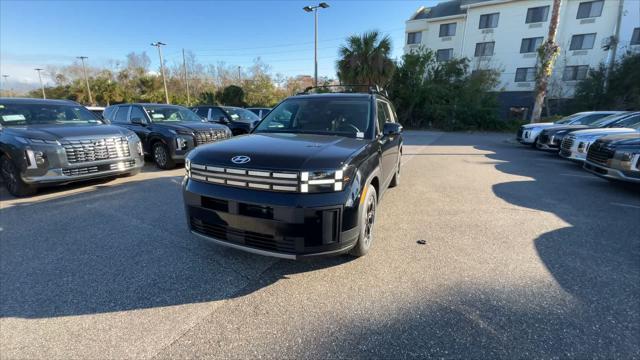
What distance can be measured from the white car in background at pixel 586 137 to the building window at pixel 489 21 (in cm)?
2829

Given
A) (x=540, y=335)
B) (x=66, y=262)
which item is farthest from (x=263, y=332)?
(x=66, y=262)

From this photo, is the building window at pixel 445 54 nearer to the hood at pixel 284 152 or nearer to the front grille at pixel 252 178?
the hood at pixel 284 152

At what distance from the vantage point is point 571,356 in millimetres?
1832

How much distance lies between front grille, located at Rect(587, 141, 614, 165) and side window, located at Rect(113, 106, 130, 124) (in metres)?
11.7

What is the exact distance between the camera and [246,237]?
2.39 meters

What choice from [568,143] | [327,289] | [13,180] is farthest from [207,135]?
Answer: [568,143]

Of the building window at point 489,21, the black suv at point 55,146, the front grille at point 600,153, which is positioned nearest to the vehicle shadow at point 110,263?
the black suv at point 55,146

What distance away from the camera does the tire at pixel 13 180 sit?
15.3 ft

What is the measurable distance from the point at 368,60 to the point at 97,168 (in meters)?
18.3

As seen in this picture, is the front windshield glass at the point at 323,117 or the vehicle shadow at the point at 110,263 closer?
the vehicle shadow at the point at 110,263

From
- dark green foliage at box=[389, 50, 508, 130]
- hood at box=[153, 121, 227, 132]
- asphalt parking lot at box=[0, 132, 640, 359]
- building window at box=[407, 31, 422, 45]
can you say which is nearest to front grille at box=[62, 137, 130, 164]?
asphalt parking lot at box=[0, 132, 640, 359]

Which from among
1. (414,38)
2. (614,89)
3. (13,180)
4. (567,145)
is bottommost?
(13,180)

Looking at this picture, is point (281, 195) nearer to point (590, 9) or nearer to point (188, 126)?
point (188, 126)

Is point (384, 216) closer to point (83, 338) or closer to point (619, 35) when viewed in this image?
point (83, 338)
